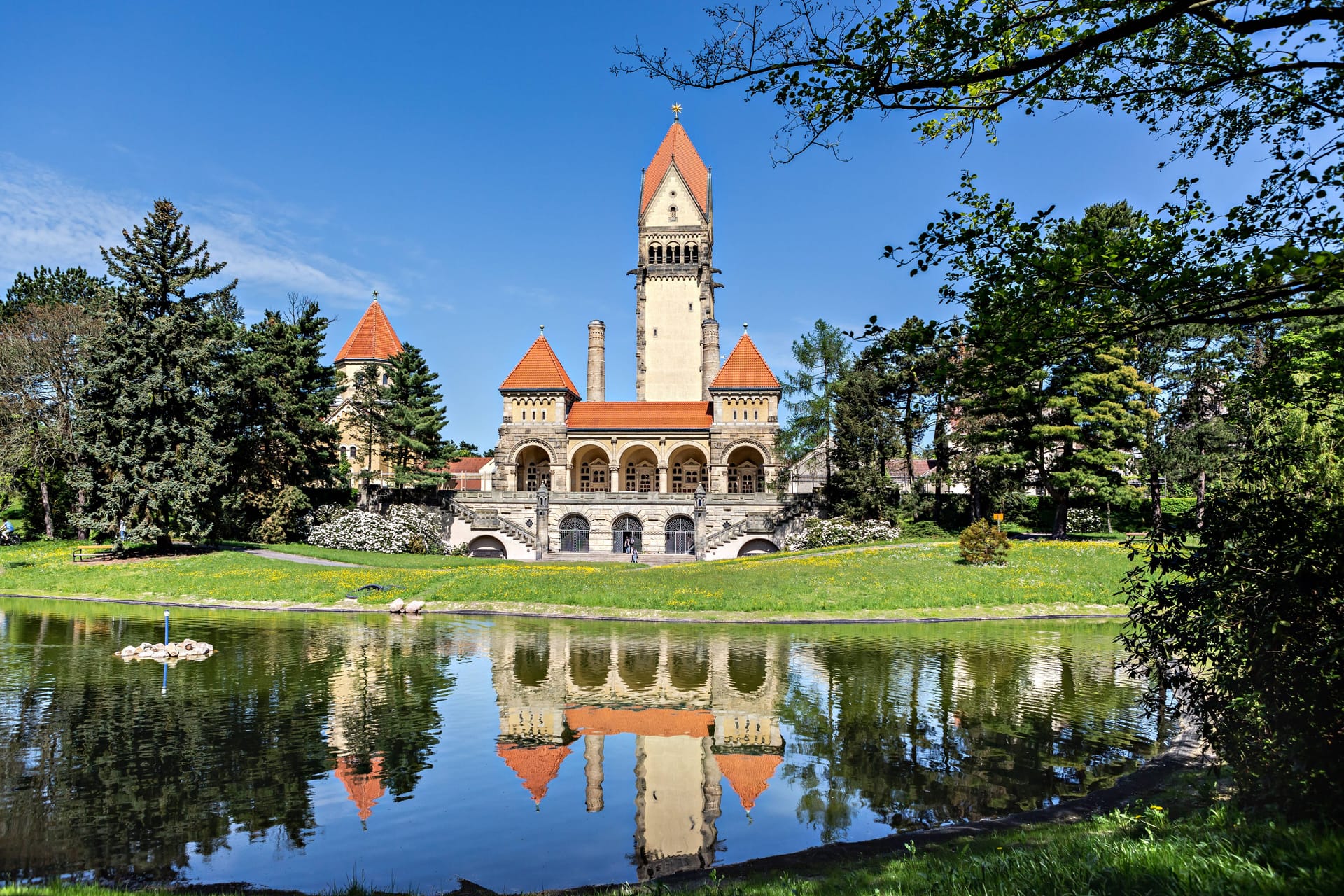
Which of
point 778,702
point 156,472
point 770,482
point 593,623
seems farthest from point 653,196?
point 778,702

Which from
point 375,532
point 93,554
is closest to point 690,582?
point 375,532

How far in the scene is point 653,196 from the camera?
2569 inches

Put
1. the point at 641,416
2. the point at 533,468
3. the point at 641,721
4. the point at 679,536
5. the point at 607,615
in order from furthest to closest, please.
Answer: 1. the point at 533,468
2. the point at 641,416
3. the point at 679,536
4. the point at 607,615
5. the point at 641,721

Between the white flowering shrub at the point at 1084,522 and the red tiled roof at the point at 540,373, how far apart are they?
34.4 metres

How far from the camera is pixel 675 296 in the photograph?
63.9 metres

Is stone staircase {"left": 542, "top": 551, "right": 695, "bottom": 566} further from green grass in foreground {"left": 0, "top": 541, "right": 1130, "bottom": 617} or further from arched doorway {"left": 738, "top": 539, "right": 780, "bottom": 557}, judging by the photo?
green grass in foreground {"left": 0, "top": 541, "right": 1130, "bottom": 617}

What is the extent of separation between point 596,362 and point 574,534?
18411 millimetres

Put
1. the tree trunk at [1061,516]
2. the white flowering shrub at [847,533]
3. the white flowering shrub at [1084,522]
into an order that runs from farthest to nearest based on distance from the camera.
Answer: the white flowering shrub at [1084,522] < the white flowering shrub at [847,533] < the tree trunk at [1061,516]

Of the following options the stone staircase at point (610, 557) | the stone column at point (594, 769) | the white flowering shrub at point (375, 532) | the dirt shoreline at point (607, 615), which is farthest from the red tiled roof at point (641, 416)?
the stone column at point (594, 769)

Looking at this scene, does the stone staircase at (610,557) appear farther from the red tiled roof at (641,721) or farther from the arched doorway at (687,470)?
the red tiled roof at (641,721)

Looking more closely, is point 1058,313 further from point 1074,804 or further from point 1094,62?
point 1074,804

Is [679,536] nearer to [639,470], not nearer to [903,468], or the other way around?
[639,470]

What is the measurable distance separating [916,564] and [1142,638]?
Result: 2293cm

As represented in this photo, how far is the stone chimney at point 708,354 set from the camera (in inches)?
2452
